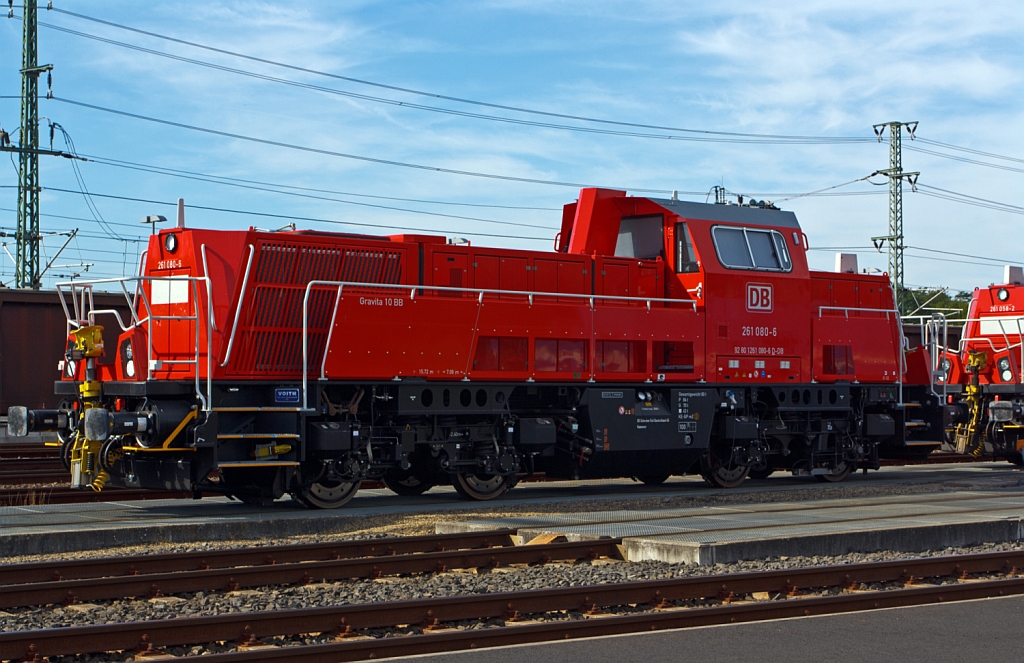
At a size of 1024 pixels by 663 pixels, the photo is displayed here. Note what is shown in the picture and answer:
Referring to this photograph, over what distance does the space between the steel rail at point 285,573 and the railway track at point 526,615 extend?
5.91ft

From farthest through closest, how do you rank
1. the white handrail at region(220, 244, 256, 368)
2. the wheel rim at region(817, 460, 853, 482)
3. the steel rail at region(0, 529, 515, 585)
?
the wheel rim at region(817, 460, 853, 482) < the white handrail at region(220, 244, 256, 368) < the steel rail at region(0, 529, 515, 585)

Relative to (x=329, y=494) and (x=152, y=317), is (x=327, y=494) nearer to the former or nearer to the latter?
(x=329, y=494)

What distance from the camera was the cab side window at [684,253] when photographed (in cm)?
1692

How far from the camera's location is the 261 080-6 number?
56.8ft

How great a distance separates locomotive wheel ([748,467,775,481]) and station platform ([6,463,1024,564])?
5.04 feet

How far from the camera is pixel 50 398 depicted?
26.3 metres

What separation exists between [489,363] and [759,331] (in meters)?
4.71

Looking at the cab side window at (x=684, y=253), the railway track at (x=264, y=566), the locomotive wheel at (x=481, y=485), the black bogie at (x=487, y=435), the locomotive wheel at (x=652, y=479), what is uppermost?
the cab side window at (x=684, y=253)

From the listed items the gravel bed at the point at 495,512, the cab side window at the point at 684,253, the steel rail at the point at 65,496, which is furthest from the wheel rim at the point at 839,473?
the steel rail at the point at 65,496

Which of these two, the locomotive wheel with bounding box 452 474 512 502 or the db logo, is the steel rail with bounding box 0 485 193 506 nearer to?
the locomotive wheel with bounding box 452 474 512 502

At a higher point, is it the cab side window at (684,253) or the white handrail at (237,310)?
the cab side window at (684,253)

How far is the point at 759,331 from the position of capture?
17.5 m

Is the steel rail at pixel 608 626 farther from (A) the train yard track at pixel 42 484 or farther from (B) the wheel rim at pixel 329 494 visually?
(A) the train yard track at pixel 42 484

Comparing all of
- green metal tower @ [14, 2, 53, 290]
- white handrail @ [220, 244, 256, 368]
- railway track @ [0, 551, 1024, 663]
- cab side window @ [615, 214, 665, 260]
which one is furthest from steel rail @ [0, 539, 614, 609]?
green metal tower @ [14, 2, 53, 290]
